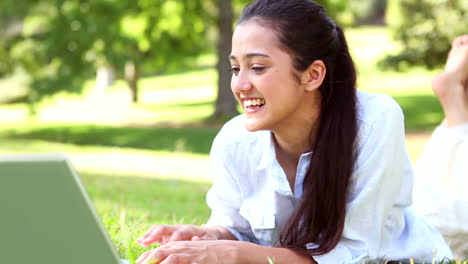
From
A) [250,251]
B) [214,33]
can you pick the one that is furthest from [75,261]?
[214,33]

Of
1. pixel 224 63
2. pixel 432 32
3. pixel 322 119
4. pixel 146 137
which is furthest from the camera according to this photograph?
pixel 224 63

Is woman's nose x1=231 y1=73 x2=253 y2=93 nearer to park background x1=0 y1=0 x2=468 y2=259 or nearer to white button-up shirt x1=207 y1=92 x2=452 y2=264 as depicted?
white button-up shirt x1=207 y1=92 x2=452 y2=264

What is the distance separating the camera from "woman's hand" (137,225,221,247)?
281cm

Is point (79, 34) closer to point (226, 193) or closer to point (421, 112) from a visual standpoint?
point (421, 112)

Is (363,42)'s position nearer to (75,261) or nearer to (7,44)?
(7,44)

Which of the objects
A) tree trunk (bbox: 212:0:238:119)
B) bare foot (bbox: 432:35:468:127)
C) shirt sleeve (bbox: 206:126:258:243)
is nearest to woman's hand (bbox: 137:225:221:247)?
shirt sleeve (bbox: 206:126:258:243)

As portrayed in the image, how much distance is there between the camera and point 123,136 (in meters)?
18.0

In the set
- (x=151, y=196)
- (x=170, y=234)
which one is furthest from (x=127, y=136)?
(x=170, y=234)

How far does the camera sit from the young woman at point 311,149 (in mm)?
2703

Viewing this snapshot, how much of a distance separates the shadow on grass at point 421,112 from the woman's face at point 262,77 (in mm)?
16261

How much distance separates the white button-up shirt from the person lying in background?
2.13ft

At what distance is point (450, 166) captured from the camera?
4.04 metres

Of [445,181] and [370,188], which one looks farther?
[445,181]

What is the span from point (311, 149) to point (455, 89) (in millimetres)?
1620
